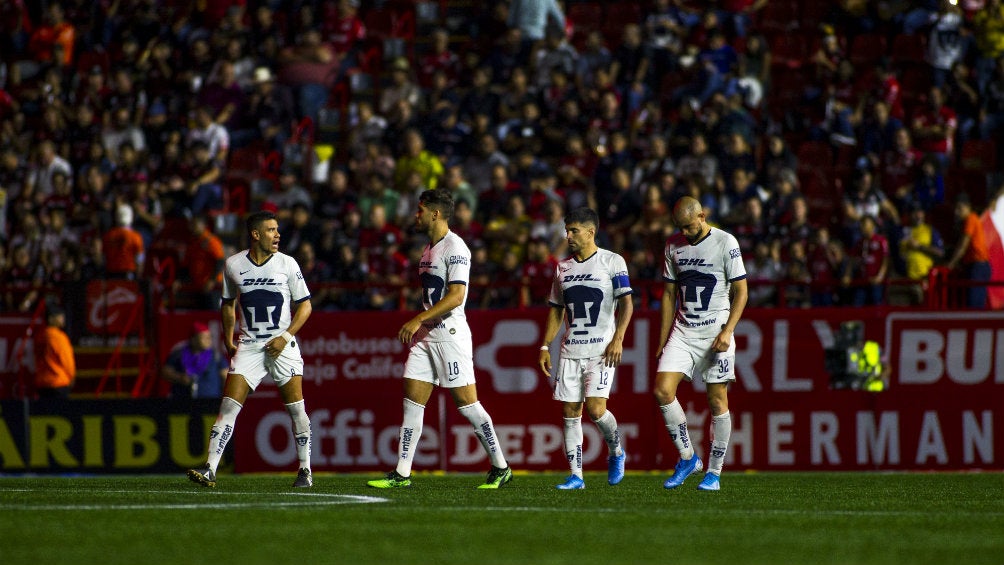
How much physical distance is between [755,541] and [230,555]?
2.75 meters

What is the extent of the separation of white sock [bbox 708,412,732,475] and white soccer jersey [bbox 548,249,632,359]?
43.8 inches


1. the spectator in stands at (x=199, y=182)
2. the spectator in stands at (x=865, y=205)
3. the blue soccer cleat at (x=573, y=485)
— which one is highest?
the spectator in stands at (x=199, y=182)

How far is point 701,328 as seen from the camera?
12.0 m

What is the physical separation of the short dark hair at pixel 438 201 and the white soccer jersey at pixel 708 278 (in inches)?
75.9

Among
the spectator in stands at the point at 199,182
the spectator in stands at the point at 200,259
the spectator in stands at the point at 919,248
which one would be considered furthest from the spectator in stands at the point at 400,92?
the spectator in stands at the point at 919,248

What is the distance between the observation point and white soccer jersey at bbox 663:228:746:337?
39.1ft

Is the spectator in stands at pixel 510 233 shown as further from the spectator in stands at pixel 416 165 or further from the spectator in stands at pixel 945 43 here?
the spectator in stands at pixel 945 43

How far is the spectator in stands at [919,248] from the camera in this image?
18.4 m

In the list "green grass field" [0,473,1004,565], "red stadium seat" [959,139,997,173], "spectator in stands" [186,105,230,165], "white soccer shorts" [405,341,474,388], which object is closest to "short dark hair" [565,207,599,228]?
"white soccer shorts" [405,341,474,388]

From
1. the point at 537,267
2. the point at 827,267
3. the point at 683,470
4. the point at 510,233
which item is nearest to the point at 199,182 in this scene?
the point at 510,233

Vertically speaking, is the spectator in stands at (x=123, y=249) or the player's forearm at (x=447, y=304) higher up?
the spectator in stands at (x=123, y=249)

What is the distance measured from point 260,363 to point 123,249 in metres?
8.23

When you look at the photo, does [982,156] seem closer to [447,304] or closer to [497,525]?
[447,304]

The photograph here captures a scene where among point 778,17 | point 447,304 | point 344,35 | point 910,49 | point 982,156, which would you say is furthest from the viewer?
point 344,35
